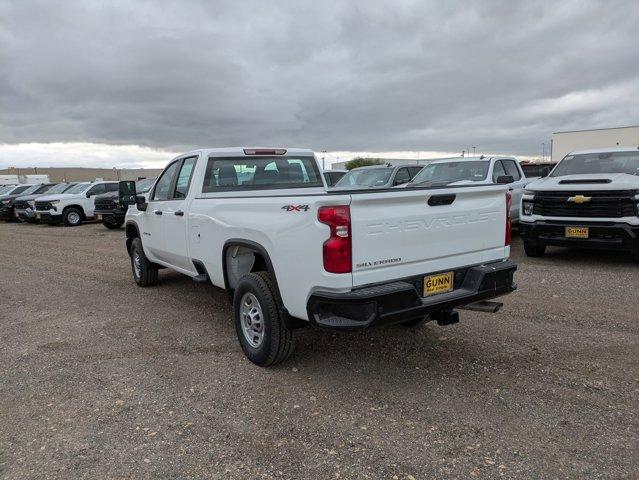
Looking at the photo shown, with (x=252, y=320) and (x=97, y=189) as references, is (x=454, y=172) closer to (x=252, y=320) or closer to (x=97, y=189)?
(x=252, y=320)

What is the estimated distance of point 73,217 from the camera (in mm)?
19922

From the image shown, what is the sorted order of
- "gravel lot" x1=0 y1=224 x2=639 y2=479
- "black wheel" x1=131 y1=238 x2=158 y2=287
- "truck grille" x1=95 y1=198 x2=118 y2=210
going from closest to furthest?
"gravel lot" x1=0 y1=224 x2=639 y2=479
"black wheel" x1=131 y1=238 x2=158 y2=287
"truck grille" x1=95 y1=198 x2=118 y2=210

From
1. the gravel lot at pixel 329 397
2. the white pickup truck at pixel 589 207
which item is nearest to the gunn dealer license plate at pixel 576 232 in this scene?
the white pickup truck at pixel 589 207

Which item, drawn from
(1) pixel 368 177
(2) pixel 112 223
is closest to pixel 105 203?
(2) pixel 112 223

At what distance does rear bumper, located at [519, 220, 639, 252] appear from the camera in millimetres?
7422

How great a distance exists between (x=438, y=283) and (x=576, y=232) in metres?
5.14

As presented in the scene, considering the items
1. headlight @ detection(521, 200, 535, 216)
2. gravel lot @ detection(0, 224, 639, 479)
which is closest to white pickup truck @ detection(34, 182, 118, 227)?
gravel lot @ detection(0, 224, 639, 479)

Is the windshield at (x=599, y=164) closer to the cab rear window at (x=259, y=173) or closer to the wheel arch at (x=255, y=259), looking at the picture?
the cab rear window at (x=259, y=173)

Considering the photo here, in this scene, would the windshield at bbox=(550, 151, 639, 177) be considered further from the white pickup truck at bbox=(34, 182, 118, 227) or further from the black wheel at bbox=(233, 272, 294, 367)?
the white pickup truck at bbox=(34, 182, 118, 227)

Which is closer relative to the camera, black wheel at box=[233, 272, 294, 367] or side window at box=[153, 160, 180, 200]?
black wheel at box=[233, 272, 294, 367]

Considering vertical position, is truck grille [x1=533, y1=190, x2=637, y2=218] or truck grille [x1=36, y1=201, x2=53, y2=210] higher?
A: truck grille [x1=533, y1=190, x2=637, y2=218]

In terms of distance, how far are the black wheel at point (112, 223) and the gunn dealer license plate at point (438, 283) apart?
50.3ft

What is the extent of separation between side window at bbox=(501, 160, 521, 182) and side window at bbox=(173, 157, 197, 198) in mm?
7606

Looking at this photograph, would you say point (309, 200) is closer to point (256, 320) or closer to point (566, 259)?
point (256, 320)
